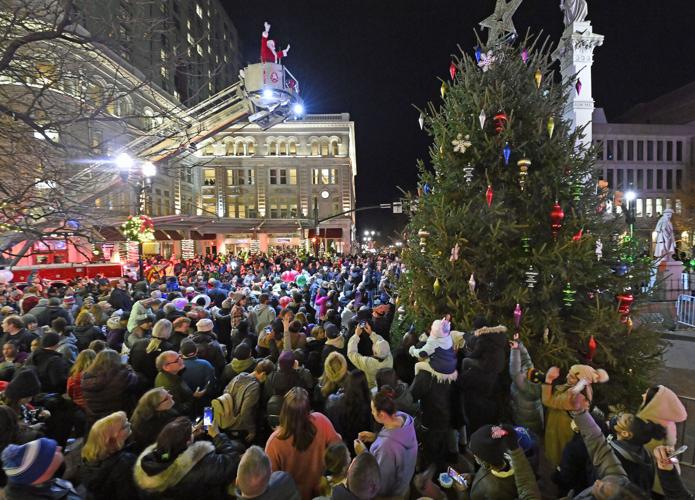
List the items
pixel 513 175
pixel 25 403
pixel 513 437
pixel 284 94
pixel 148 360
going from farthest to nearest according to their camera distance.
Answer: pixel 284 94
pixel 513 175
pixel 148 360
pixel 25 403
pixel 513 437

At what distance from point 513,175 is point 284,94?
15.4 metres

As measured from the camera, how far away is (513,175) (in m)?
5.40

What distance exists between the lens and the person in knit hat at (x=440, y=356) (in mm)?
4266

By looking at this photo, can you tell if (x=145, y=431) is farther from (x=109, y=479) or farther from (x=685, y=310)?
(x=685, y=310)

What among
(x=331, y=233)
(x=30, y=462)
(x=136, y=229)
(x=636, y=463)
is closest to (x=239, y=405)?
(x=30, y=462)

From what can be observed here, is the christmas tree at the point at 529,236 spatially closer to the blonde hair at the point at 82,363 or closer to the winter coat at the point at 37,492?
the blonde hair at the point at 82,363

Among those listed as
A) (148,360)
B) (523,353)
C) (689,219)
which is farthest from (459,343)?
(689,219)

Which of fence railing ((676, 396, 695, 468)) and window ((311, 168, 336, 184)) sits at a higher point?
window ((311, 168, 336, 184))

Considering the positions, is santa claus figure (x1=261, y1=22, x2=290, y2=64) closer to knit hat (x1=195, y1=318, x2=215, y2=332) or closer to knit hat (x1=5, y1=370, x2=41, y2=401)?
knit hat (x1=195, y1=318, x2=215, y2=332)

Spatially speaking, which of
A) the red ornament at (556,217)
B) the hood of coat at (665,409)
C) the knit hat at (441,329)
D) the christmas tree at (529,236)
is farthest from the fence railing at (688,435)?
the knit hat at (441,329)

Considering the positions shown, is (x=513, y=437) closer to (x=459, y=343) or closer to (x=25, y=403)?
(x=459, y=343)

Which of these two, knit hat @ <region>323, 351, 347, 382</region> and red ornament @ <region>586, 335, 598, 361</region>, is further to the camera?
red ornament @ <region>586, 335, 598, 361</region>

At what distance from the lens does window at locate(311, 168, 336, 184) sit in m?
58.5

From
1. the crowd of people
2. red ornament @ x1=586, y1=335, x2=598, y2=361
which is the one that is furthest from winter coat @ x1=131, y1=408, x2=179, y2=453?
red ornament @ x1=586, y1=335, x2=598, y2=361
